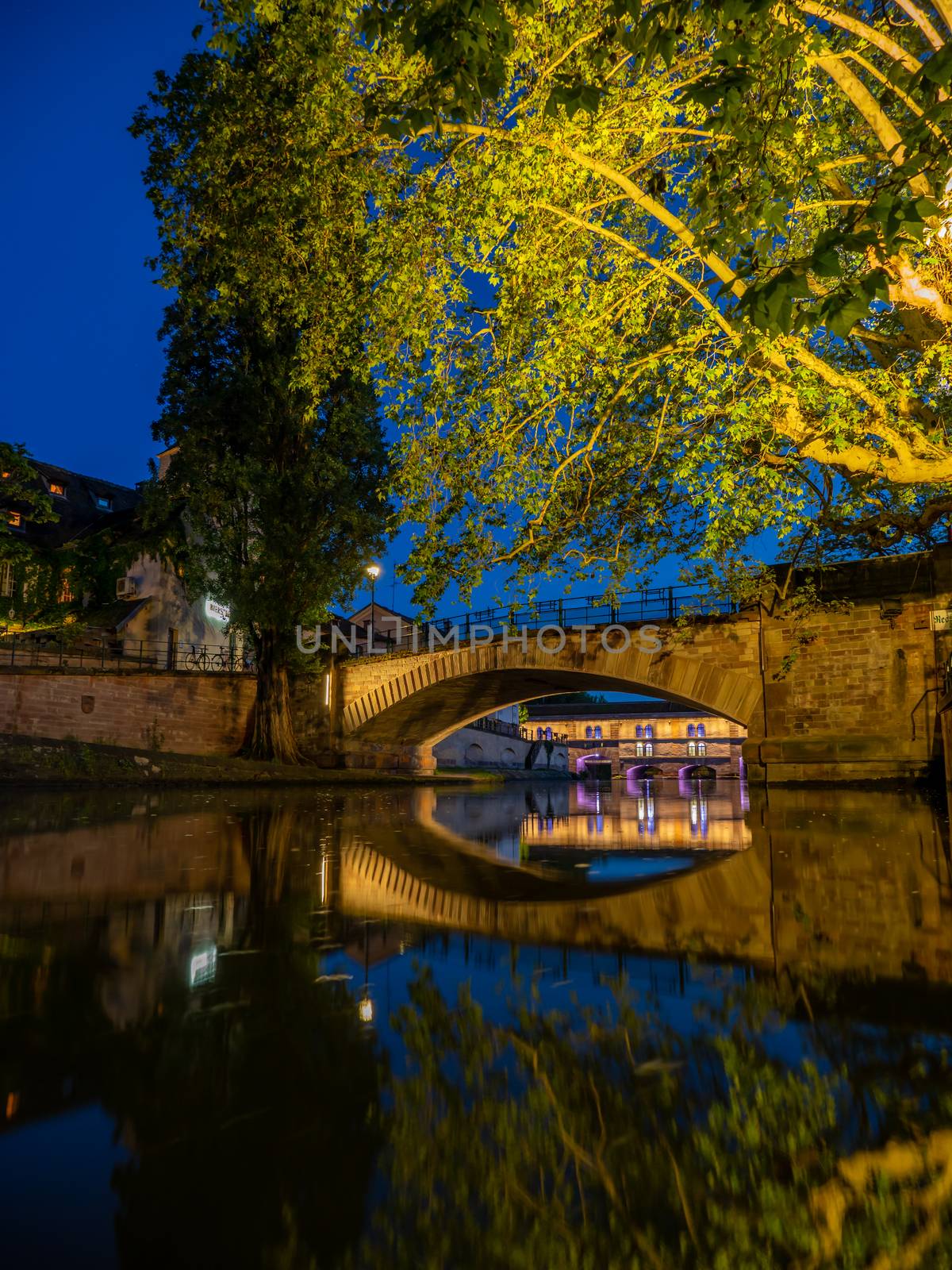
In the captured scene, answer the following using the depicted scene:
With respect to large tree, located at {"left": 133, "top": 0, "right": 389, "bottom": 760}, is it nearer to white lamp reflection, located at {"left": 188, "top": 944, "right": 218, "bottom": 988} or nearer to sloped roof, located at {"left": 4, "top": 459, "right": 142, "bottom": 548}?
white lamp reflection, located at {"left": 188, "top": 944, "right": 218, "bottom": 988}

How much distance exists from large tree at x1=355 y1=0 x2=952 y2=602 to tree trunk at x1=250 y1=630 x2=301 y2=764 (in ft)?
47.3

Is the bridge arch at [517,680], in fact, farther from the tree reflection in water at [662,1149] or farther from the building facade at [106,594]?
the tree reflection in water at [662,1149]

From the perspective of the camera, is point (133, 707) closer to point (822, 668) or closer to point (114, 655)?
point (114, 655)

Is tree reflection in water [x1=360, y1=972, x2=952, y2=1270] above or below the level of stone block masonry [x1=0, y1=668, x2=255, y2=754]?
below

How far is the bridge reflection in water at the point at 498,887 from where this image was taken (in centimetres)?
A: 271

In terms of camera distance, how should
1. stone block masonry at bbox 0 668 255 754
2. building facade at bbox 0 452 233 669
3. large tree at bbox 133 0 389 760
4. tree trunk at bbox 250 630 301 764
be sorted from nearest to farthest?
large tree at bbox 133 0 389 760
tree trunk at bbox 250 630 301 764
stone block masonry at bbox 0 668 255 754
building facade at bbox 0 452 233 669

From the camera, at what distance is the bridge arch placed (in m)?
19.2

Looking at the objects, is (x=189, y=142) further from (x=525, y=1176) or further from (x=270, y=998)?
(x=525, y=1176)

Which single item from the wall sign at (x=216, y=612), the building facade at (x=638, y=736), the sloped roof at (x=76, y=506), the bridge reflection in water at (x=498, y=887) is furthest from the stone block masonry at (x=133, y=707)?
the building facade at (x=638, y=736)

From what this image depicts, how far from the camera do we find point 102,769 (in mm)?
15820

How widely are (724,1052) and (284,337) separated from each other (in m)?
22.1

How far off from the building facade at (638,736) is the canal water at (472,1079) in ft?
210

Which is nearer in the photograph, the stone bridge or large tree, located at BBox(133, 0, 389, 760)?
large tree, located at BBox(133, 0, 389, 760)

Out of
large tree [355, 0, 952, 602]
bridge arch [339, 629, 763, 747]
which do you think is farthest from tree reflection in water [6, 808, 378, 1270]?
bridge arch [339, 629, 763, 747]
